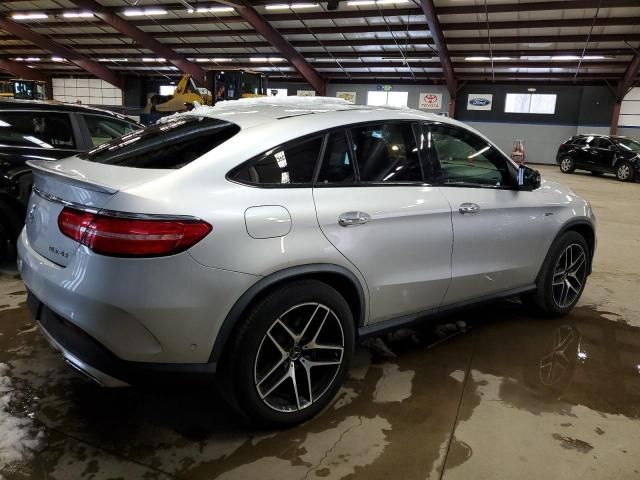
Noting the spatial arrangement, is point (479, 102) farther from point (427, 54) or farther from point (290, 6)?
point (290, 6)

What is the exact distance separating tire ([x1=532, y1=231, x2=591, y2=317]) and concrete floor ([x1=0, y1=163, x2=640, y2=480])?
0.29 m

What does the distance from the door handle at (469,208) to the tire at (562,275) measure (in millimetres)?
961

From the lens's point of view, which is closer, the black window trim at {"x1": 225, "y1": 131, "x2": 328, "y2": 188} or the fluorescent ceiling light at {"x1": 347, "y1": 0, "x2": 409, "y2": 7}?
the black window trim at {"x1": 225, "y1": 131, "x2": 328, "y2": 188}

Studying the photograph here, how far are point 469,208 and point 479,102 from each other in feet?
79.0

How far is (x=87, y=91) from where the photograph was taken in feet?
106

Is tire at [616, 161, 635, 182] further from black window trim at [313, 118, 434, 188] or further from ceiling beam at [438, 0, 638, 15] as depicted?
black window trim at [313, 118, 434, 188]

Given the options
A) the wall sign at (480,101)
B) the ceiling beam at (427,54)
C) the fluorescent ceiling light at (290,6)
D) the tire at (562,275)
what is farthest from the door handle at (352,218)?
the wall sign at (480,101)

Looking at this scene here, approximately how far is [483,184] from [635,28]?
17.7m

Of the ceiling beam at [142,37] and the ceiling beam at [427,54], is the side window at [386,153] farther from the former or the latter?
the ceiling beam at [142,37]

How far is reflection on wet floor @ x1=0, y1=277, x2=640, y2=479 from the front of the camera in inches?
82.5

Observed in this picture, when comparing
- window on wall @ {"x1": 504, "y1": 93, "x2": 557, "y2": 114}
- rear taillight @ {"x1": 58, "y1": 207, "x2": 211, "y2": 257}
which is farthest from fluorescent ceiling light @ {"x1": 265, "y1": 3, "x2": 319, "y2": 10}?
rear taillight @ {"x1": 58, "y1": 207, "x2": 211, "y2": 257}

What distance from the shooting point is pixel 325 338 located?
2.42m

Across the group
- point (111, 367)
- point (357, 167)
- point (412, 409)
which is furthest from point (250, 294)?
point (412, 409)

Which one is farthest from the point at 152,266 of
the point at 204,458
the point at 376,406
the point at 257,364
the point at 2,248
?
the point at 2,248
